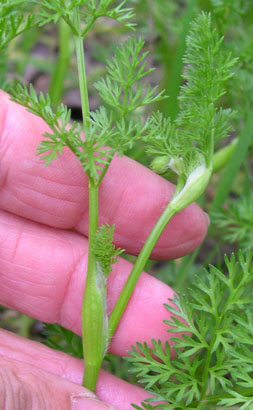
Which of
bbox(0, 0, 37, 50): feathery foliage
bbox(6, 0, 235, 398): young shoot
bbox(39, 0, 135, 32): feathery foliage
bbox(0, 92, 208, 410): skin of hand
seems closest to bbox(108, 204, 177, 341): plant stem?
bbox(6, 0, 235, 398): young shoot

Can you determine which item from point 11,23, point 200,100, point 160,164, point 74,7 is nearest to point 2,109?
point 11,23

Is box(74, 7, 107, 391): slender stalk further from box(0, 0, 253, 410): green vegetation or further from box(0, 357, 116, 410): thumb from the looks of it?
box(0, 357, 116, 410): thumb

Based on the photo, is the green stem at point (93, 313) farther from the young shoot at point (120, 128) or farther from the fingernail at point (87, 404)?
the fingernail at point (87, 404)

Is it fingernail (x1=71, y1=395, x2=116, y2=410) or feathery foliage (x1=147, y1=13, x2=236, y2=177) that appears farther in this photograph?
fingernail (x1=71, y1=395, x2=116, y2=410)

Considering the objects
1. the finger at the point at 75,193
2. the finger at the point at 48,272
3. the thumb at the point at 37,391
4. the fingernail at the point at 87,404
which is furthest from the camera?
the finger at the point at 48,272

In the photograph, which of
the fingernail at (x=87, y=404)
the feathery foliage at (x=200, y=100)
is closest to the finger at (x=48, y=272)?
the fingernail at (x=87, y=404)

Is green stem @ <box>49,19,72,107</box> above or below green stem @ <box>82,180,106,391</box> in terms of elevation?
above

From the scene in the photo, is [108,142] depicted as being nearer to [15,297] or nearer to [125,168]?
[125,168]

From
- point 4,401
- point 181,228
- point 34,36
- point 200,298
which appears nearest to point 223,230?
point 181,228

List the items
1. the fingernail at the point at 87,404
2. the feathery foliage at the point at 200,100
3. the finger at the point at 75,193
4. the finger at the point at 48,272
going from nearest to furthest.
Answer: the feathery foliage at the point at 200,100 → the fingernail at the point at 87,404 → the finger at the point at 75,193 → the finger at the point at 48,272
